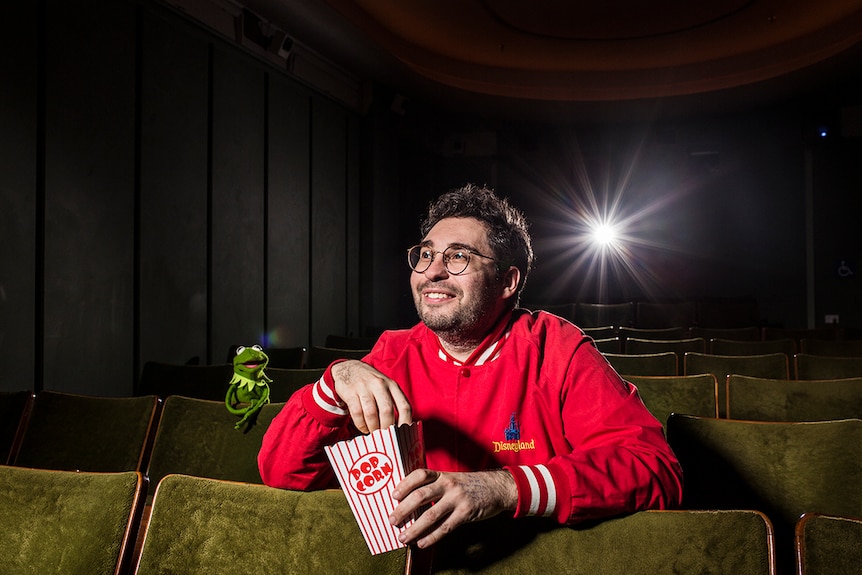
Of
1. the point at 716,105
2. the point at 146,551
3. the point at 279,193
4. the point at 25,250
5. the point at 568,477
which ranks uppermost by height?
the point at 716,105

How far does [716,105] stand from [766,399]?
25.7 ft

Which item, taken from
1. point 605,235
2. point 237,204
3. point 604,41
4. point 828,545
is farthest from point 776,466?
point 605,235

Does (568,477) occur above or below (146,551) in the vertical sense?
above

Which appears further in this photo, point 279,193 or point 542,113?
point 542,113

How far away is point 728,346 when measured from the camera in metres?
4.04

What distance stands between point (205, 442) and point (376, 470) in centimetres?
121

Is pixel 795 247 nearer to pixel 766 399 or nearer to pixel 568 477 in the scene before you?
pixel 766 399

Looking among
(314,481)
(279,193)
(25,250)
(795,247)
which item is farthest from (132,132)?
(795,247)

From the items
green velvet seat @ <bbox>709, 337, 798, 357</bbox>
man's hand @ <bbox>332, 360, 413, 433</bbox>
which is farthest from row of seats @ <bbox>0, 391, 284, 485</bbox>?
green velvet seat @ <bbox>709, 337, 798, 357</bbox>

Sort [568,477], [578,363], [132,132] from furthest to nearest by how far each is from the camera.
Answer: [132,132], [578,363], [568,477]

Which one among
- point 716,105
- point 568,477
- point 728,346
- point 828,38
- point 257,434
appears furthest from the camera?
point 716,105

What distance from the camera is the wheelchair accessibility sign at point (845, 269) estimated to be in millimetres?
8797

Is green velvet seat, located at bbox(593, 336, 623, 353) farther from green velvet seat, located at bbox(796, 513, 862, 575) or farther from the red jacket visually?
green velvet seat, located at bbox(796, 513, 862, 575)

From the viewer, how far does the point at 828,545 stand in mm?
980
